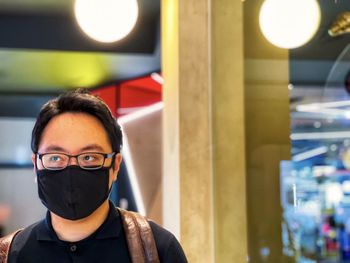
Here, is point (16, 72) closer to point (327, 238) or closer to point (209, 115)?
point (209, 115)

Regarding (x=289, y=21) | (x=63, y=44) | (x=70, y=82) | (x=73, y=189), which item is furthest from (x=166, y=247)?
(x=70, y=82)

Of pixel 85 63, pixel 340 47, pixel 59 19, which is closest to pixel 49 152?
pixel 340 47

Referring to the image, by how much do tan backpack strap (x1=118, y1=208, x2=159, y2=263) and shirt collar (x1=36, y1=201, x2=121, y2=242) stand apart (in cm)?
3

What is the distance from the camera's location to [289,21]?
2.90 metres

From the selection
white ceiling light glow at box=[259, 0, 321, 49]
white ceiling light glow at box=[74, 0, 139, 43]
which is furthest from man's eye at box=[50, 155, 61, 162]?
white ceiling light glow at box=[259, 0, 321, 49]

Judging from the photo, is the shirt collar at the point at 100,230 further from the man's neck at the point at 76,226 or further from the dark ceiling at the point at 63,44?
the dark ceiling at the point at 63,44

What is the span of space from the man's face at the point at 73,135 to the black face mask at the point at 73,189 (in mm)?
37

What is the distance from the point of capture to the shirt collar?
4.13ft

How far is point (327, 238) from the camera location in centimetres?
330

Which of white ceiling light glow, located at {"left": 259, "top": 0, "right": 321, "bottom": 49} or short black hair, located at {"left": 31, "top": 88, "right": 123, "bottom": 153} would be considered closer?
short black hair, located at {"left": 31, "top": 88, "right": 123, "bottom": 153}

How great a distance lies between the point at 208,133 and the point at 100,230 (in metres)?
1.81

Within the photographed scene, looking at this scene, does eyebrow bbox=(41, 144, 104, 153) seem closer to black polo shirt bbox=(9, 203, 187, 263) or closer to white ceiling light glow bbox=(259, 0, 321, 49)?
black polo shirt bbox=(9, 203, 187, 263)

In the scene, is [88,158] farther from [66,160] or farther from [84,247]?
[84,247]

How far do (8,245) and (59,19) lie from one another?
4496 mm
